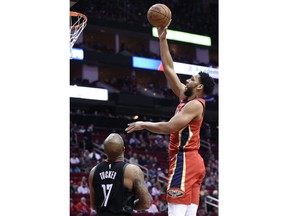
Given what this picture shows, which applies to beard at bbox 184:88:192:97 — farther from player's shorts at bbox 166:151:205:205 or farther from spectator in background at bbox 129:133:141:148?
spectator in background at bbox 129:133:141:148

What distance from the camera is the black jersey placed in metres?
5.46

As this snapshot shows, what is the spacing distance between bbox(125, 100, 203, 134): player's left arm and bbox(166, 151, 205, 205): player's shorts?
0.29 meters

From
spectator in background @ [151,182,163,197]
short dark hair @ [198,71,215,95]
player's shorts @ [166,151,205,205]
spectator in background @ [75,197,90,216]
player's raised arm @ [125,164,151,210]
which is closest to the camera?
player's raised arm @ [125,164,151,210]

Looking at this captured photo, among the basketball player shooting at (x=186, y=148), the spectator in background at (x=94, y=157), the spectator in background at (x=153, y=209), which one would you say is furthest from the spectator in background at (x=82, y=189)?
the basketball player shooting at (x=186, y=148)

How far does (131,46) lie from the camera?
35.3 meters

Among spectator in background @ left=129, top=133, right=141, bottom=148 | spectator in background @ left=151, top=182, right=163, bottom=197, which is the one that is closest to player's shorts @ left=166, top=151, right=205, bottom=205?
spectator in background @ left=151, top=182, right=163, bottom=197

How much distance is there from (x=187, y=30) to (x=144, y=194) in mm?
27089

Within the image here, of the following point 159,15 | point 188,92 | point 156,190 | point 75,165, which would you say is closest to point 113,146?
point 188,92

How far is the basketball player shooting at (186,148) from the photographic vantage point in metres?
5.52

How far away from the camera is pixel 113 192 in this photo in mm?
5465

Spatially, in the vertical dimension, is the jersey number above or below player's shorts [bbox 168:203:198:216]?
above

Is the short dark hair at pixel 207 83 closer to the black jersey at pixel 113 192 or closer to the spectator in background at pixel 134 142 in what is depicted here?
the black jersey at pixel 113 192
